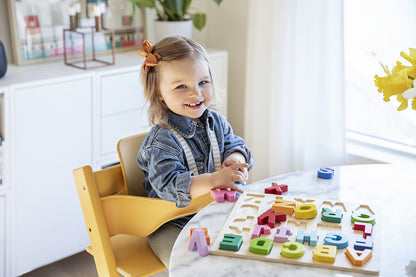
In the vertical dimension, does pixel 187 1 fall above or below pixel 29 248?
above

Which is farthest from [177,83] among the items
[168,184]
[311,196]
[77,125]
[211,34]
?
[211,34]

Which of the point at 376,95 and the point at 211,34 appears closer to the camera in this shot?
the point at 376,95

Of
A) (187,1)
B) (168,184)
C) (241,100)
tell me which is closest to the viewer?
(168,184)

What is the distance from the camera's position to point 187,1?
2.82 metres

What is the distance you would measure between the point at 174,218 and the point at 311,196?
15.7 inches

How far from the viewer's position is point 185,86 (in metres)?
1.63

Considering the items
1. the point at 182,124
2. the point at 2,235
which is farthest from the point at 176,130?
the point at 2,235

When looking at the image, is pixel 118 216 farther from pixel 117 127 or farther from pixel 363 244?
pixel 117 127

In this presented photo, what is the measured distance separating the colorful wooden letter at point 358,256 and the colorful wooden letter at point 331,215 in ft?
0.43

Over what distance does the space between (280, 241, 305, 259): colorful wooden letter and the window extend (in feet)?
5.41

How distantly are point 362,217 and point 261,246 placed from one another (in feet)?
0.93

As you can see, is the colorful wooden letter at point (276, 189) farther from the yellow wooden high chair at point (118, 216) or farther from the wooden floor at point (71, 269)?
the wooden floor at point (71, 269)

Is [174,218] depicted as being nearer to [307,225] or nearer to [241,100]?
[307,225]

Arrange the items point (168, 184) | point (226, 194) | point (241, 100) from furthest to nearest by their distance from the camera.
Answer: point (241, 100) → point (168, 184) → point (226, 194)
